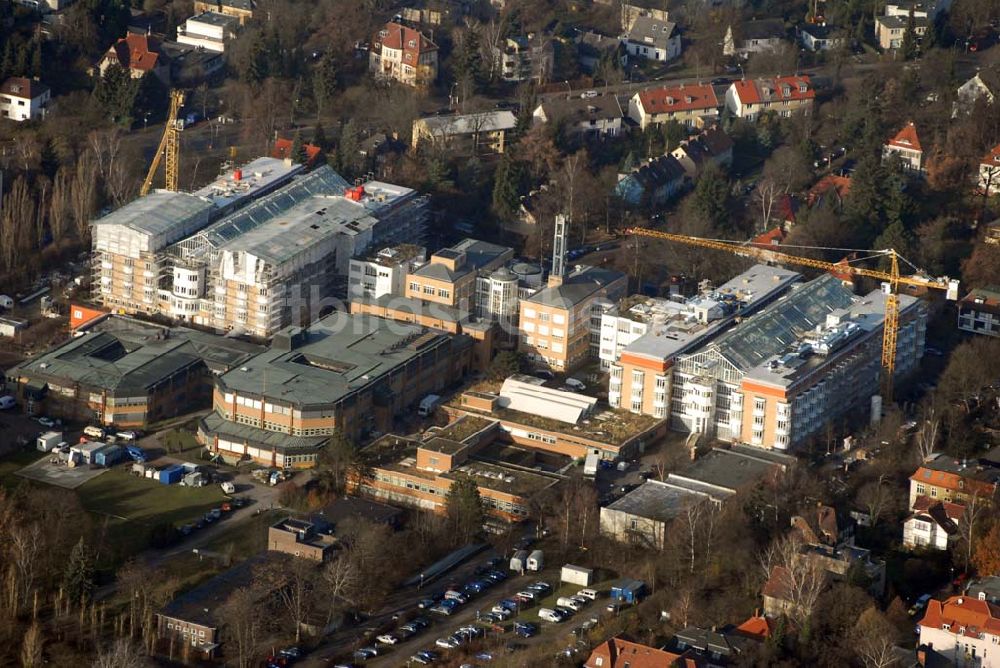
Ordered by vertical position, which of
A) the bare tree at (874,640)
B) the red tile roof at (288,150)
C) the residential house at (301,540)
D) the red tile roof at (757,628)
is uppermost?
the red tile roof at (288,150)

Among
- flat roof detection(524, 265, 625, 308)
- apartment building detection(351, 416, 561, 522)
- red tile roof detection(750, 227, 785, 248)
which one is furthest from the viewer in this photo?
red tile roof detection(750, 227, 785, 248)

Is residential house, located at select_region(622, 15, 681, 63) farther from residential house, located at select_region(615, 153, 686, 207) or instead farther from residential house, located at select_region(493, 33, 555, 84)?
residential house, located at select_region(615, 153, 686, 207)

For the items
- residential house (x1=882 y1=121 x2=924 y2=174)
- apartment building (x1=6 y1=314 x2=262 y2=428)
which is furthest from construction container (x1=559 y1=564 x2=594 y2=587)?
residential house (x1=882 y1=121 x2=924 y2=174)

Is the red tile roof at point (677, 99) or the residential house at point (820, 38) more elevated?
the residential house at point (820, 38)

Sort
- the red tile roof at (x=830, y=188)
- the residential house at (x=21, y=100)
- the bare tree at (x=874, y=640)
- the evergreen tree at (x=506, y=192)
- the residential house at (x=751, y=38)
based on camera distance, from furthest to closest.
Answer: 1. the residential house at (x=751, y=38)
2. the residential house at (x=21, y=100)
3. the evergreen tree at (x=506, y=192)
4. the red tile roof at (x=830, y=188)
5. the bare tree at (x=874, y=640)

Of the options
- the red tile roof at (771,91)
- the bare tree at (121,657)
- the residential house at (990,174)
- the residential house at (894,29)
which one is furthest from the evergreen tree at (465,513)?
the residential house at (894,29)

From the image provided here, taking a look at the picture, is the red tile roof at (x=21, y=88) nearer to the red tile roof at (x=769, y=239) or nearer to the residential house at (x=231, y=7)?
the residential house at (x=231, y=7)

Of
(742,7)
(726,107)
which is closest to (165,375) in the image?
(726,107)
